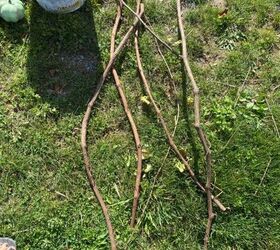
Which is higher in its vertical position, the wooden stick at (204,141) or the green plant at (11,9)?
the green plant at (11,9)

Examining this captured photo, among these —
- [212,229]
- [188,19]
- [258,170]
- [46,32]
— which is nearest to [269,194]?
[258,170]

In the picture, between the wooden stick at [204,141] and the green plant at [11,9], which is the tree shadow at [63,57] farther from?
the wooden stick at [204,141]

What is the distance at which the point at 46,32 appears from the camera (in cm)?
457

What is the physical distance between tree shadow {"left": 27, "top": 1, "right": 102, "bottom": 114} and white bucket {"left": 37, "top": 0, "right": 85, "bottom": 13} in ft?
0.54

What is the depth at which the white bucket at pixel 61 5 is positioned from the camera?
14.1 ft

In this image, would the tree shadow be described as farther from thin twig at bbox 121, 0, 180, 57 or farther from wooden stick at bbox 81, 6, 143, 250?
thin twig at bbox 121, 0, 180, 57

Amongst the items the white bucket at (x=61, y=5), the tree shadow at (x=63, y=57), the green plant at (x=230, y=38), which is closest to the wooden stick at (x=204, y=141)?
the green plant at (x=230, y=38)

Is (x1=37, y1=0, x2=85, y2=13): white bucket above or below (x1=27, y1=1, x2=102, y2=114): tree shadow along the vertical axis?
above

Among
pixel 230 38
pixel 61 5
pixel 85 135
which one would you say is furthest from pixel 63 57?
pixel 230 38

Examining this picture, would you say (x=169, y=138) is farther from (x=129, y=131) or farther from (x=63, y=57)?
(x=63, y=57)

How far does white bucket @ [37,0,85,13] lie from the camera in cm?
431

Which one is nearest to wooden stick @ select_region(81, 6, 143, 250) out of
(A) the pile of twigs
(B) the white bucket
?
(A) the pile of twigs

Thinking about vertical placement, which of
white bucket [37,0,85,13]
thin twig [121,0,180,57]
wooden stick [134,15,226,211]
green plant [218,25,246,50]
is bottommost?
wooden stick [134,15,226,211]

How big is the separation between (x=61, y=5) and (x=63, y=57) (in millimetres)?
448
